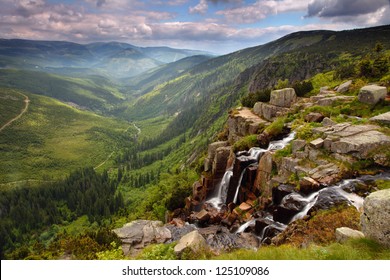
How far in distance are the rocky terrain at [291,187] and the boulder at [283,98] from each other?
19.8 ft

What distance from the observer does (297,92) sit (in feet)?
171

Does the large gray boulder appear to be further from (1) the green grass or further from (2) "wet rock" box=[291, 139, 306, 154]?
(2) "wet rock" box=[291, 139, 306, 154]

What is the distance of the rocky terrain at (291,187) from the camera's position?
1956 cm

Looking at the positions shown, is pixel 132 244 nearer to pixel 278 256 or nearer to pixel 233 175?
pixel 233 175

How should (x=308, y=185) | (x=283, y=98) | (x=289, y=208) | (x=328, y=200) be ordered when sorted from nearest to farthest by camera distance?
1. (x=328, y=200)
2. (x=289, y=208)
3. (x=308, y=185)
4. (x=283, y=98)

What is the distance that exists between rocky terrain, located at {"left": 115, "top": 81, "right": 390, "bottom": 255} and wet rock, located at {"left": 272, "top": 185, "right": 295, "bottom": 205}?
0.31 ft

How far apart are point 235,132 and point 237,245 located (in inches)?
1080

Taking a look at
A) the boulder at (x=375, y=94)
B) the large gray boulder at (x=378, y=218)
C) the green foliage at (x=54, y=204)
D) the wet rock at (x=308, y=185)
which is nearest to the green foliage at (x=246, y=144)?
the wet rock at (x=308, y=185)

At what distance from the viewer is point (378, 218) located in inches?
419

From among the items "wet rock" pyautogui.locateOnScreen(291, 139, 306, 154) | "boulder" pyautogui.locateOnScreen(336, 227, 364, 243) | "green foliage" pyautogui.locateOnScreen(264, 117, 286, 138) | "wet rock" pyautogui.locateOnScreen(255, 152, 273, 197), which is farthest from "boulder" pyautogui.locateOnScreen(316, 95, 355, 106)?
"boulder" pyautogui.locateOnScreen(336, 227, 364, 243)

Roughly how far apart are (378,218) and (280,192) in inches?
549

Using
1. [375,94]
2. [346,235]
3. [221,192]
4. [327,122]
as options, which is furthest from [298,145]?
[346,235]

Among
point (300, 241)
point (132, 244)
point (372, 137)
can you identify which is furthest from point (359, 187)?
point (132, 244)

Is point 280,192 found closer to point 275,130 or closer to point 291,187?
point 291,187
